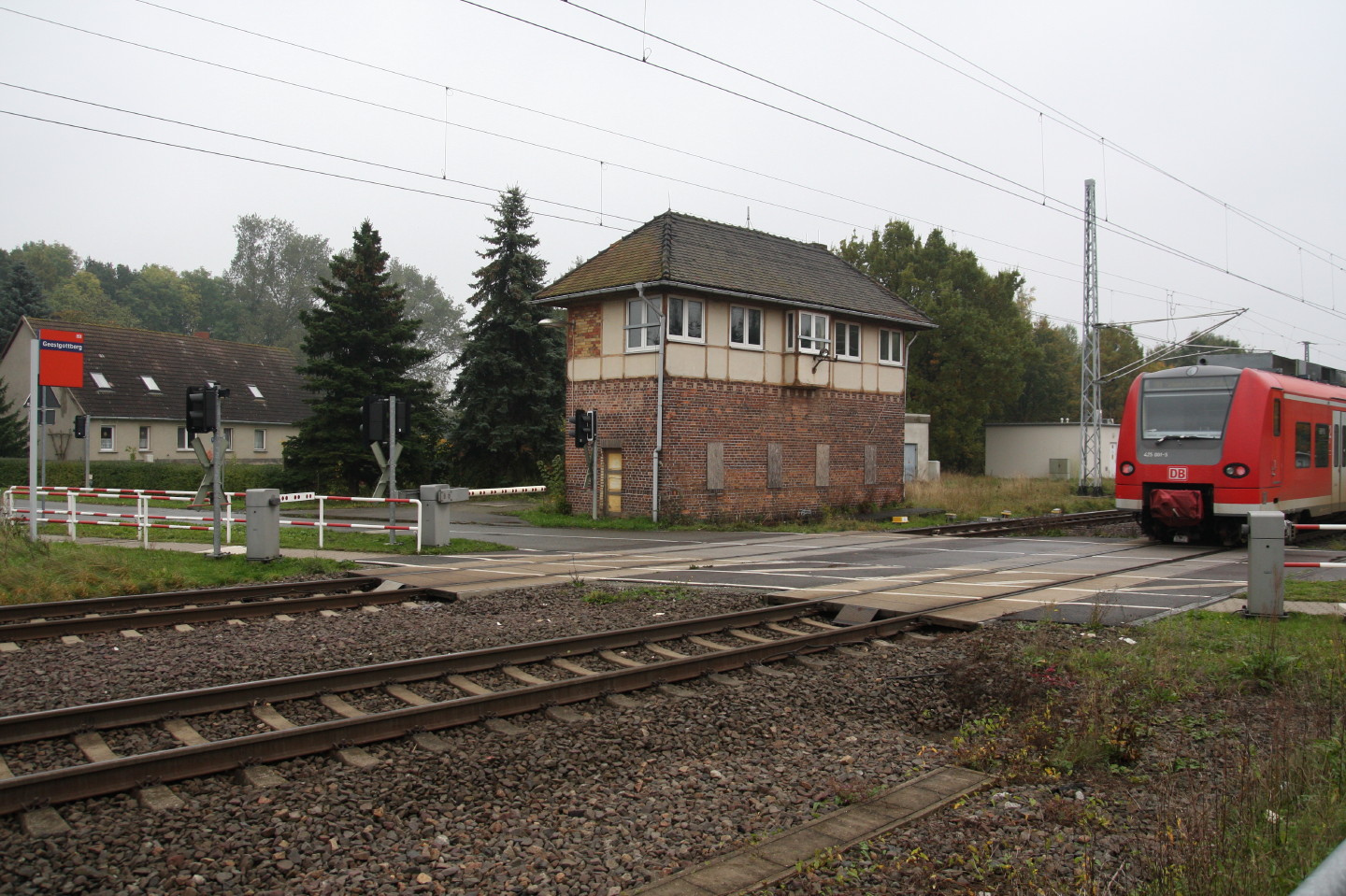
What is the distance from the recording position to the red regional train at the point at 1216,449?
17.5 m

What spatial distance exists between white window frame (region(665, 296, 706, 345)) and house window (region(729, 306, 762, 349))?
992 millimetres

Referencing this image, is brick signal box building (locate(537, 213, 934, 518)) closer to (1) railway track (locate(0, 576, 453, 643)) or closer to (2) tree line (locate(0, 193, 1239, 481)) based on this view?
(2) tree line (locate(0, 193, 1239, 481))

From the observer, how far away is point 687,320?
24500 mm

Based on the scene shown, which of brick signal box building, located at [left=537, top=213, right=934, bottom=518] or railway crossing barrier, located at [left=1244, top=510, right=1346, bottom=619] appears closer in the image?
railway crossing barrier, located at [left=1244, top=510, right=1346, bottom=619]

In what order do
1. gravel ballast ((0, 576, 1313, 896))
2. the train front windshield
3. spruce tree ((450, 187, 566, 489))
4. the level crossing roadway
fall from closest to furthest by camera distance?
gravel ballast ((0, 576, 1313, 896)) → the level crossing roadway → the train front windshield → spruce tree ((450, 187, 566, 489))

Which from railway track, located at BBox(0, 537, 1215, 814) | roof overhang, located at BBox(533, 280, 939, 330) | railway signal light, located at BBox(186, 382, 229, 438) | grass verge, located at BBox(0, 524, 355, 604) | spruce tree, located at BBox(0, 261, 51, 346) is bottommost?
railway track, located at BBox(0, 537, 1215, 814)

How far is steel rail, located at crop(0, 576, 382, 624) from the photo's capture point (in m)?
10.3

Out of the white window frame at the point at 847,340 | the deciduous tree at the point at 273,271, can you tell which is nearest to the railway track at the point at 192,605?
the white window frame at the point at 847,340

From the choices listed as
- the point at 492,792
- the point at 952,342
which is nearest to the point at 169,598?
the point at 492,792

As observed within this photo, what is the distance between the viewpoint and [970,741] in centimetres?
625

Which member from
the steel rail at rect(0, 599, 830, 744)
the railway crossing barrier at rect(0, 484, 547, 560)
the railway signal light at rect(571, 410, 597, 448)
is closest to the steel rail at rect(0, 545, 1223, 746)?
the steel rail at rect(0, 599, 830, 744)

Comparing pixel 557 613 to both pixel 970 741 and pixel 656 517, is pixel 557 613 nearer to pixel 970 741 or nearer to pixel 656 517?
pixel 970 741

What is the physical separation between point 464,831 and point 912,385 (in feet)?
163

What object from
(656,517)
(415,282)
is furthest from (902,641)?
(415,282)
